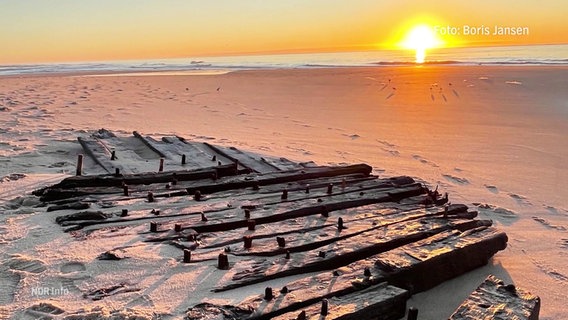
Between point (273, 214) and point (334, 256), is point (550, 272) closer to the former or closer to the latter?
point (334, 256)

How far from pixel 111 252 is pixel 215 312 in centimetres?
127

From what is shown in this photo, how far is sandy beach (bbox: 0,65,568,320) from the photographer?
3795mm

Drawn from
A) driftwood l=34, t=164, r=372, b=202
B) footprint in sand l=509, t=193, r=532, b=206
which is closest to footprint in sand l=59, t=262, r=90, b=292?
driftwood l=34, t=164, r=372, b=202

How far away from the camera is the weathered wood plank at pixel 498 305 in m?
3.17

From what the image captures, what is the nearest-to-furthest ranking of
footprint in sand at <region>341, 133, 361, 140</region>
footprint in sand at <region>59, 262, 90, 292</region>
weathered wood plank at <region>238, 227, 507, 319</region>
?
1. weathered wood plank at <region>238, 227, 507, 319</region>
2. footprint in sand at <region>59, 262, 90, 292</region>
3. footprint in sand at <region>341, 133, 361, 140</region>

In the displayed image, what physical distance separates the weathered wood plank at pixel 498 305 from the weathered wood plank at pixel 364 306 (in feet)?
1.27

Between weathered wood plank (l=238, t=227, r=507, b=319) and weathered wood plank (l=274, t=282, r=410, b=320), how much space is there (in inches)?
2.5

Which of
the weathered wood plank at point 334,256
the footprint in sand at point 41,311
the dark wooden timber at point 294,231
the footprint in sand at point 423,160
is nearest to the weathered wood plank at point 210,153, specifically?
the dark wooden timber at point 294,231

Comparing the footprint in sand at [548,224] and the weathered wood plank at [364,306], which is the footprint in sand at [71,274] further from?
the footprint in sand at [548,224]

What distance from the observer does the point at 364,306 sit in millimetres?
3152

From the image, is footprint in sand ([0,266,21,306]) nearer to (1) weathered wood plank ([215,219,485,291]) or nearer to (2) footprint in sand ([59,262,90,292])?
(2) footprint in sand ([59,262,90,292])

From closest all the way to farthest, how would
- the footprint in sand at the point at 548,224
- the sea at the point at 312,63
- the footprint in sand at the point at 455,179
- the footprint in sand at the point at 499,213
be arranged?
the footprint in sand at the point at 548,224
the footprint in sand at the point at 499,213
the footprint in sand at the point at 455,179
the sea at the point at 312,63

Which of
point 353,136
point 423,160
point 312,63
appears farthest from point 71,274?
point 312,63

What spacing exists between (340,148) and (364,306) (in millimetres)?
7346
